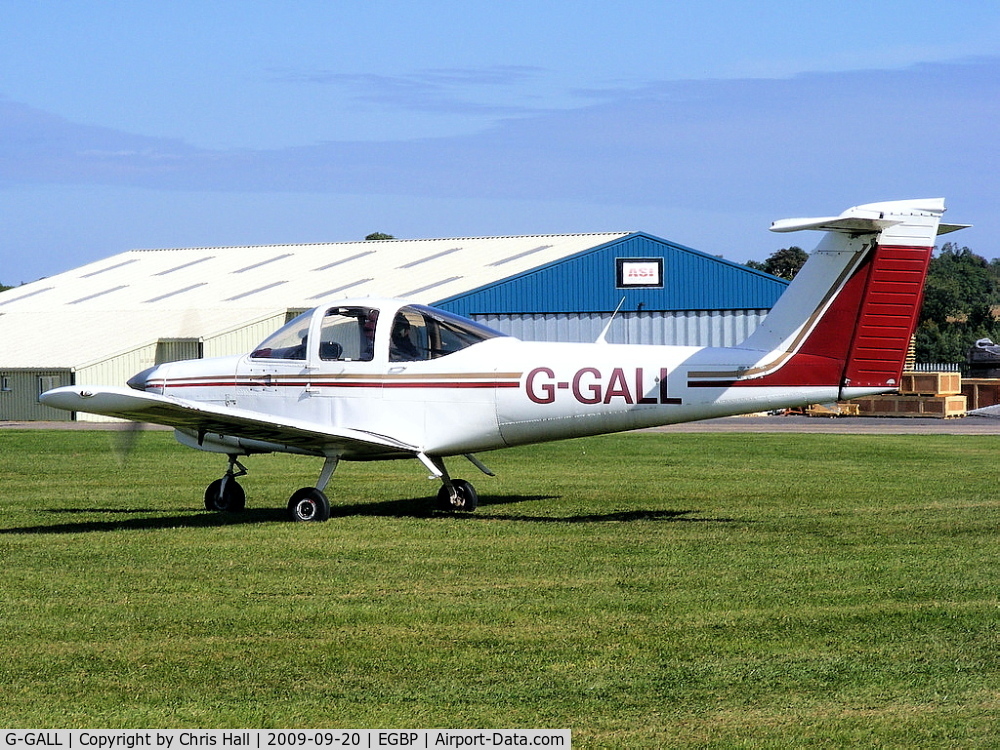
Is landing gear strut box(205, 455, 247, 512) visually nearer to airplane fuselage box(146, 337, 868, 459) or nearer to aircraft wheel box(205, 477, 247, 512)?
aircraft wheel box(205, 477, 247, 512)

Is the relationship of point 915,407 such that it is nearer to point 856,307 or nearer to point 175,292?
point 175,292

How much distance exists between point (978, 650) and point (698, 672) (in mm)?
1642

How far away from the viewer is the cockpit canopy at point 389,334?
14.5 metres

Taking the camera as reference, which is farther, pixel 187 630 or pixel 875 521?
pixel 875 521

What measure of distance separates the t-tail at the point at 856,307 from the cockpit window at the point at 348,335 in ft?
11.8

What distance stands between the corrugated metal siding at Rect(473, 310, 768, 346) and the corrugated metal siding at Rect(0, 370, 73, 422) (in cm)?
1506

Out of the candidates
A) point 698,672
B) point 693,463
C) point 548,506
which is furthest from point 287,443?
point 693,463

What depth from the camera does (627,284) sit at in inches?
1791

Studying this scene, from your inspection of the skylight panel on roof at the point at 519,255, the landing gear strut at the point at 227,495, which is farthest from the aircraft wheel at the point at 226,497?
the skylight panel on roof at the point at 519,255

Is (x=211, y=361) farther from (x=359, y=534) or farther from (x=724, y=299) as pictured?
(x=724, y=299)

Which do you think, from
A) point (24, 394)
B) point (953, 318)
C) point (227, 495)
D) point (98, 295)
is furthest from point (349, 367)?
point (953, 318)

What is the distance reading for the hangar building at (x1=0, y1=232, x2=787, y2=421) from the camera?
148ft

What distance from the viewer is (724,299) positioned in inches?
1758

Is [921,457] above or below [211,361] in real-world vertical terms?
below
